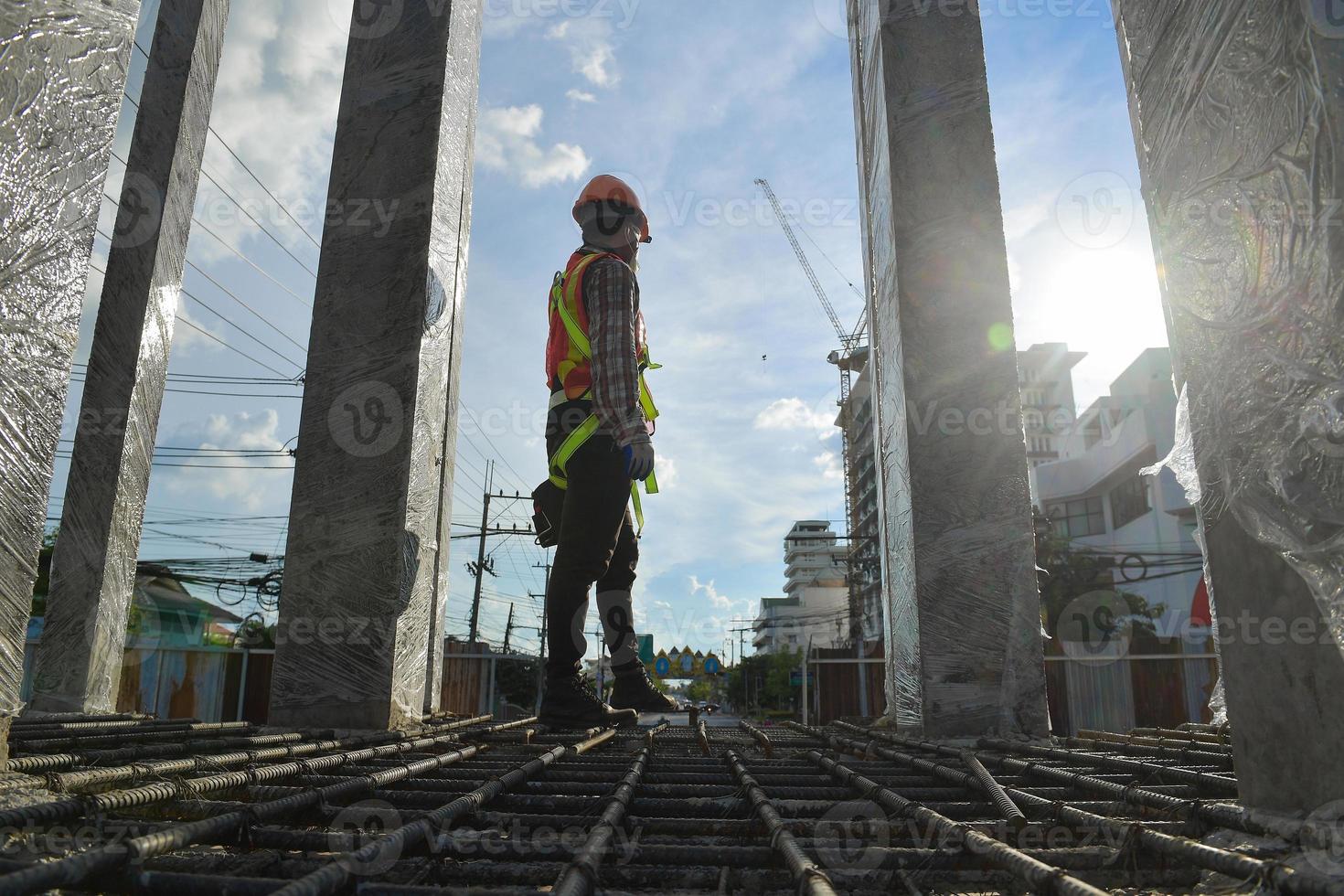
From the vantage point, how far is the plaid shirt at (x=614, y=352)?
406 cm

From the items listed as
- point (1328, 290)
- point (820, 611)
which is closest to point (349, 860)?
point (1328, 290)

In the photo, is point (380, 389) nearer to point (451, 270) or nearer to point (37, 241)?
point (451, 270)

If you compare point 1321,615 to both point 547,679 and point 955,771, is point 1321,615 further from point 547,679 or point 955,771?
point 547,679

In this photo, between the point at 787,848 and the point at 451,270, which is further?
the point at 451,270

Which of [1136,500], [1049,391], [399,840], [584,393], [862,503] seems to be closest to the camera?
[399,840]

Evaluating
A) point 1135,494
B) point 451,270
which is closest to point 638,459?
point 451,270

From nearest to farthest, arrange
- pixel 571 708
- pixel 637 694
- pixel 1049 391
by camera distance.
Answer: pixel 571 708, pixel 637 694, pixel 1049 391

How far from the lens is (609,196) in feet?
15.2

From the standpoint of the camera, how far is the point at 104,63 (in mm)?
2217

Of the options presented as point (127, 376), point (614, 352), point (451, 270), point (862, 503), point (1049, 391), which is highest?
point (1049, 391)

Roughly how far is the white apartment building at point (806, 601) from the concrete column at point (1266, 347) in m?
90.6

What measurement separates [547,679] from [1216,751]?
2687mm

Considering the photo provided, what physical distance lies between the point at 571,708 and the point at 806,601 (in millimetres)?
120549

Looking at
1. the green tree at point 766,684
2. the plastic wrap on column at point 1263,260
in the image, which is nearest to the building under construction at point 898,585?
the plastic wrap on column at point 1263,260
